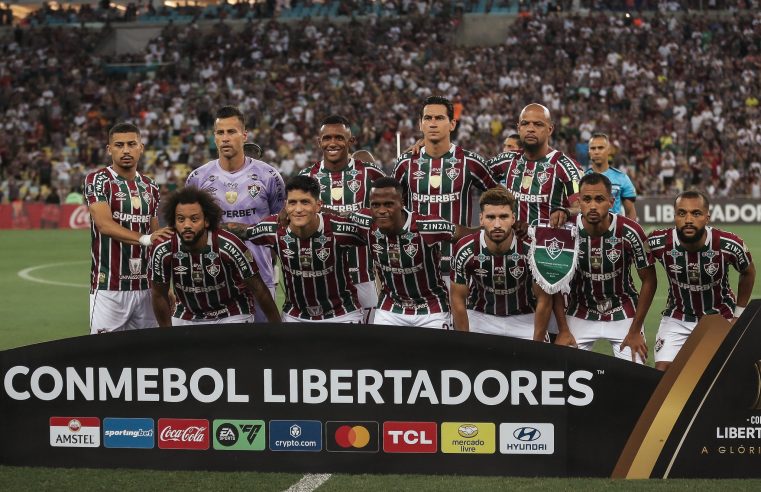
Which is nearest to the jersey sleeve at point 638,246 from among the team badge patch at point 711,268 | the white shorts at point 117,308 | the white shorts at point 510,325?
the team badge patch at point 711,268

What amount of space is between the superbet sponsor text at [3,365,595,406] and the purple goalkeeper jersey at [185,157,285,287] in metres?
1.96

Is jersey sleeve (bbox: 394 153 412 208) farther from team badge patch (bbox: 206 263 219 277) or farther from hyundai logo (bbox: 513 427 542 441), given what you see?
Result: hyundai logo (bbox: 513 427 542 441)

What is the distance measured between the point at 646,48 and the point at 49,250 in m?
20.3

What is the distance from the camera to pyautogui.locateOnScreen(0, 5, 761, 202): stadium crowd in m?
28.3

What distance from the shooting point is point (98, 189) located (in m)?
6.99

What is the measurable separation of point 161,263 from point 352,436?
71.6 inches

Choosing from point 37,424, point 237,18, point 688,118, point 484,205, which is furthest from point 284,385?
point 237,18

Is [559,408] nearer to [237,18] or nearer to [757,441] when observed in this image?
[757,441]

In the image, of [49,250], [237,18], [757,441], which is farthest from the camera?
[237,18]

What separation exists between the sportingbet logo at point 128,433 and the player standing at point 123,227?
1884 mm

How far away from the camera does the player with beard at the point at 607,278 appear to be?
6.30 meters

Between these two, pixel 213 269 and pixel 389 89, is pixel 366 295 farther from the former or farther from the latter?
pixel 389 89

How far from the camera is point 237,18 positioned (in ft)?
126

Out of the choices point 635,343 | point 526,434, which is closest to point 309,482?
point 526,434
